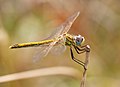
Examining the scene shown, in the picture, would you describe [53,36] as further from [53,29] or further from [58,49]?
[53,29]

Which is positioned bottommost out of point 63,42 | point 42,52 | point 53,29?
point 42,52

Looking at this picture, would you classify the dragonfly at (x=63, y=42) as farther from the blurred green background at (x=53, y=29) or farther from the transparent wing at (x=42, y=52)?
the blurred green background at (x=53, y=29)

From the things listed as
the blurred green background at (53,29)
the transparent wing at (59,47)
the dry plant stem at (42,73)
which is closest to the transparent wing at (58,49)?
the transparent wing at (59,47)

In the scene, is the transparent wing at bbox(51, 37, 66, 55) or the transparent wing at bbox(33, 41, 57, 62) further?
the transparent wing at bbox(51, 37, 66, 55)

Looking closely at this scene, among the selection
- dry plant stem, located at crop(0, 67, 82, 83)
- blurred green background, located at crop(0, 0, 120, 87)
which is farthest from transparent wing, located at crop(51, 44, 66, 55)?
blurred green background, located at crop(0, 0, 120, 87)

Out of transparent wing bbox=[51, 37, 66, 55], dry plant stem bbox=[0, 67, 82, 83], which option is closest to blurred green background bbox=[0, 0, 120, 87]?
dry plant stem bbox=[0, 67, 82, 83]

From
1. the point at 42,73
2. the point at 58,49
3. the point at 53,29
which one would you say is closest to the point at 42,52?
the point at 58,49

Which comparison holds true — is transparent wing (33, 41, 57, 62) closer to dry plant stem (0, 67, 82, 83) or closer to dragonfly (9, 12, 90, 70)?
dragonfly (9, 12, 90, 70)

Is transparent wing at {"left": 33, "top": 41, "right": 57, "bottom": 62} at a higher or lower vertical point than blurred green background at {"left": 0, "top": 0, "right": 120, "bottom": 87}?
lower

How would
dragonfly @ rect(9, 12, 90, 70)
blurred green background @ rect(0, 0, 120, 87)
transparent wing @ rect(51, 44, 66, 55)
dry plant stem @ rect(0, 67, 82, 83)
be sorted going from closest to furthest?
dragonfly @ rect(9, 12, 90, 70) < transparent wing @ rect(51, 44, 66, 55) < dry plant stem @ rect(0, 67, 82, 83) < blurred green background @ rect(0, 0, 120, 87)

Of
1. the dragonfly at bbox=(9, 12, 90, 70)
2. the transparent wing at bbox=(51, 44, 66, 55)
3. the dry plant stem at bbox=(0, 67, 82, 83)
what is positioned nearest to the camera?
the dragonfly at bbox=(9, 12, 90, 70)
